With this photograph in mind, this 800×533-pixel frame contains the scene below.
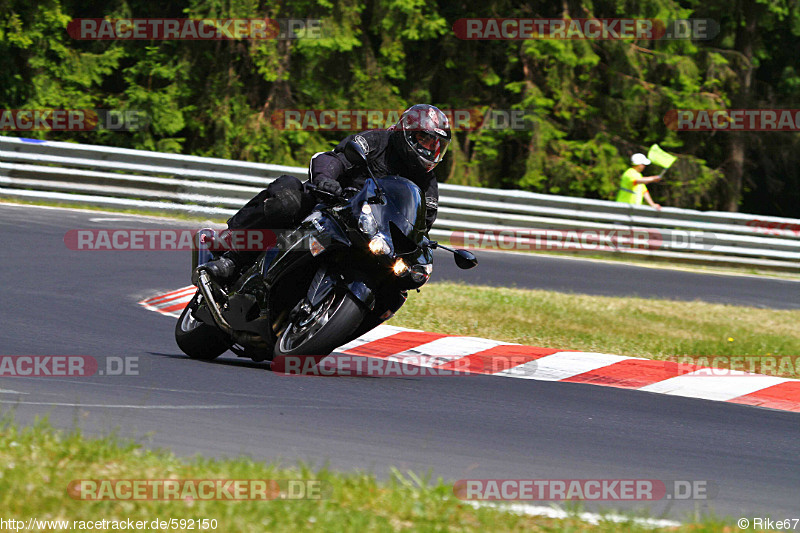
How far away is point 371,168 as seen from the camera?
269 inches

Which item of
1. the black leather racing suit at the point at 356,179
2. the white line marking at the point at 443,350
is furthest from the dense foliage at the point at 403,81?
the black leather racing suit at the point at 356,179

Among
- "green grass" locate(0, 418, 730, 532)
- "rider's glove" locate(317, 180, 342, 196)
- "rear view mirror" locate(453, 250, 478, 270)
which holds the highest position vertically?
"rider's glove" locate(317, 180, 342, 196)

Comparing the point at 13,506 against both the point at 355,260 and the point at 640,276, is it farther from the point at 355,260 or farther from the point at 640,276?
the point at 640,276

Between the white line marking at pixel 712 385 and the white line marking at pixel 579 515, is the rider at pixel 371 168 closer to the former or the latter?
the white line marking at pixel 712 385

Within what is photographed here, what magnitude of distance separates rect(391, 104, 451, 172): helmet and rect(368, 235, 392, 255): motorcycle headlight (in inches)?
29.4

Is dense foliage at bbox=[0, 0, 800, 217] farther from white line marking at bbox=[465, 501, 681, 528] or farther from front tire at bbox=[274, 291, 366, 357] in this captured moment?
white line marking at bbox=[465, 501, 681, 528]

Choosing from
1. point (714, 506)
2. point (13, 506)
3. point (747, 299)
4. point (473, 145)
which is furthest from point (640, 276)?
point (13, 506)

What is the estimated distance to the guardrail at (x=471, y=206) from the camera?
15.7 metres

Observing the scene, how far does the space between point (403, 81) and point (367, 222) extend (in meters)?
16.5

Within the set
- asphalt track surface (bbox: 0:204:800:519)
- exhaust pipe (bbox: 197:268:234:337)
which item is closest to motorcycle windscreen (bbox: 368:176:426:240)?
asphalt track surface (bbox: 0:204:800:519)

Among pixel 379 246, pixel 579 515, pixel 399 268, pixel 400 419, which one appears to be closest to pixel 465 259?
pixel 399 268

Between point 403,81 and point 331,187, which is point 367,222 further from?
point 403,81

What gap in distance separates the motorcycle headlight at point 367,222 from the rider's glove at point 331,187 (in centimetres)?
Answer: 19

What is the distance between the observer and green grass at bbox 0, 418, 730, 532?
3.49 m
